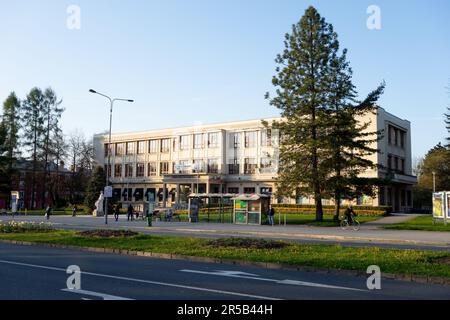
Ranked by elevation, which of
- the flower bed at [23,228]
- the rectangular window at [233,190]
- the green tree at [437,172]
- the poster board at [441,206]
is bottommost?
the flower bed at [23,228]

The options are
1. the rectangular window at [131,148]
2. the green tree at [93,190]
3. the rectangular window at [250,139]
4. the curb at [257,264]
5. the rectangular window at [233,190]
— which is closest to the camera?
the curb at [257,264]

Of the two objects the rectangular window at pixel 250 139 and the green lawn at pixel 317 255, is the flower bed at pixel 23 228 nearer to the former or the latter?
the green lawn at pixel 317 255

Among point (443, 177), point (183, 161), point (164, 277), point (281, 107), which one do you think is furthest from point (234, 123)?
point (164, 277)

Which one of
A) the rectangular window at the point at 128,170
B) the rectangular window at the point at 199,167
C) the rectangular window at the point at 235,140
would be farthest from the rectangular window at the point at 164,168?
the rectangular window at the point at 235,140

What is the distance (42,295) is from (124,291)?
4.68ft

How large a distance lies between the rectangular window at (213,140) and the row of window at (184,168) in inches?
98.9

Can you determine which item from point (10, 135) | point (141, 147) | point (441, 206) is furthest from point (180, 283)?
point (141, 147)

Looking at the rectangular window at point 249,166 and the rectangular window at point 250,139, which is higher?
the rectangular window at point 250,139

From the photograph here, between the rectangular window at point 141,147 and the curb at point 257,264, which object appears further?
the rectangular window at point 141,147

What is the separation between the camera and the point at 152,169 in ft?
294

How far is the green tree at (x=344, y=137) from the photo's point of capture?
3628 cm

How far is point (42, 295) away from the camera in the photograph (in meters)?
8.05

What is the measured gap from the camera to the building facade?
68938 millimetres
